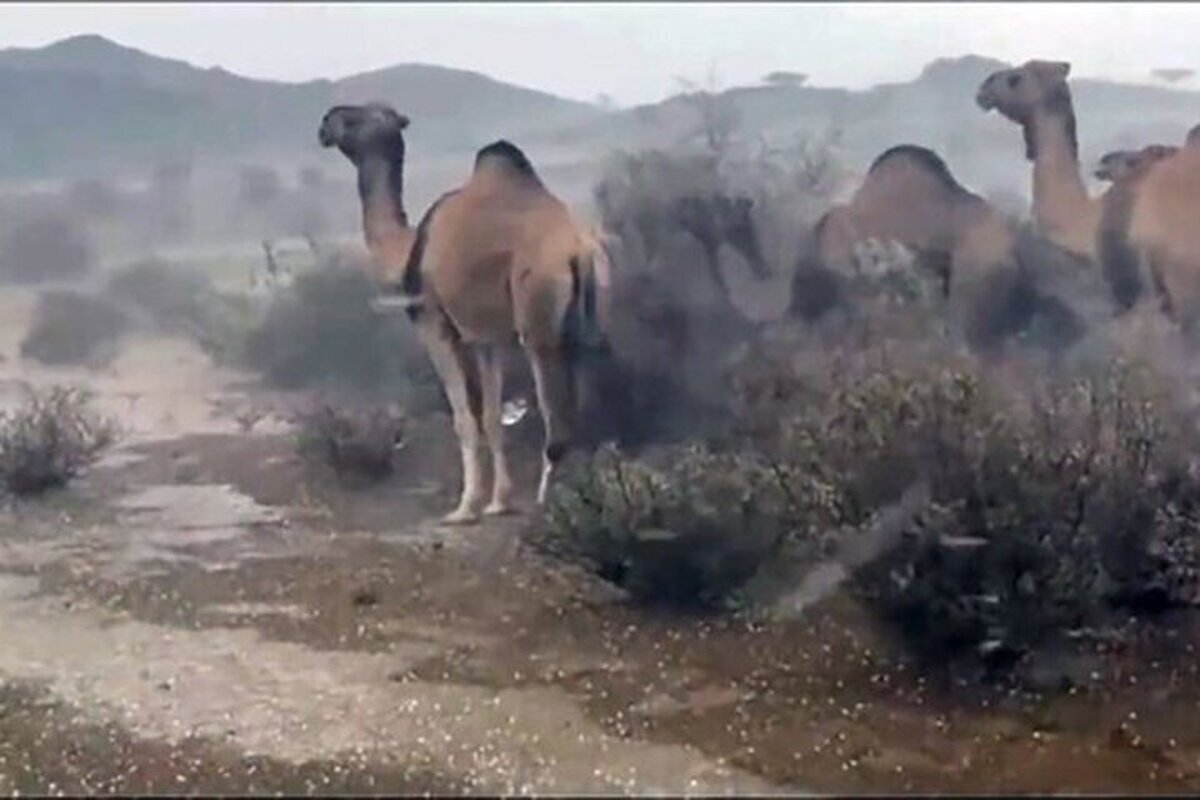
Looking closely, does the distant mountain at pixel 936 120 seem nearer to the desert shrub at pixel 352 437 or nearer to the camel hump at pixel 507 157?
the camel hump at pixel 507 157

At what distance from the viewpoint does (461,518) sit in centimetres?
883

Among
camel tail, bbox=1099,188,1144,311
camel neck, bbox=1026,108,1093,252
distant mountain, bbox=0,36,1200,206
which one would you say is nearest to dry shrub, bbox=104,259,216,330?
distant mountain, bbox=0,36,1200,206

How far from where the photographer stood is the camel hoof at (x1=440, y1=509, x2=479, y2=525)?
346 inches

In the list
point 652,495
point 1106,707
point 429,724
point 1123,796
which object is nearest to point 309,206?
point 652,495

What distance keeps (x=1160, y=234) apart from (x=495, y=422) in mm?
3071

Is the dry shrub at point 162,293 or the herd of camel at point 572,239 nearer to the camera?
the herd of camel at point 572,239

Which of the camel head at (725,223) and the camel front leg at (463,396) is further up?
the camel head at (725,223)

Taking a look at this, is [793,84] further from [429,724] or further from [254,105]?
[429,724]

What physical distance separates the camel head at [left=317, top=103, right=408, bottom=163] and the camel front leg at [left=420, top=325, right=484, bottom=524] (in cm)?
94

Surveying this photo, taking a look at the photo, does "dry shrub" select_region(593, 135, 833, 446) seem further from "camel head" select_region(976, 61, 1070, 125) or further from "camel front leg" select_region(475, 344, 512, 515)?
"camel head" select_region(976, 61, 1070, 125)

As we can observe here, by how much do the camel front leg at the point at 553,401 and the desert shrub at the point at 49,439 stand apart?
2446 millimetres

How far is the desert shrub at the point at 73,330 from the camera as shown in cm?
1006

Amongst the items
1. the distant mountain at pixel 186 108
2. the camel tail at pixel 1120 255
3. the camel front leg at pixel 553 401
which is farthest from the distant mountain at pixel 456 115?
the camel front leg at pixel 553 401

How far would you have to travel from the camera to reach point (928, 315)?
9383mm
